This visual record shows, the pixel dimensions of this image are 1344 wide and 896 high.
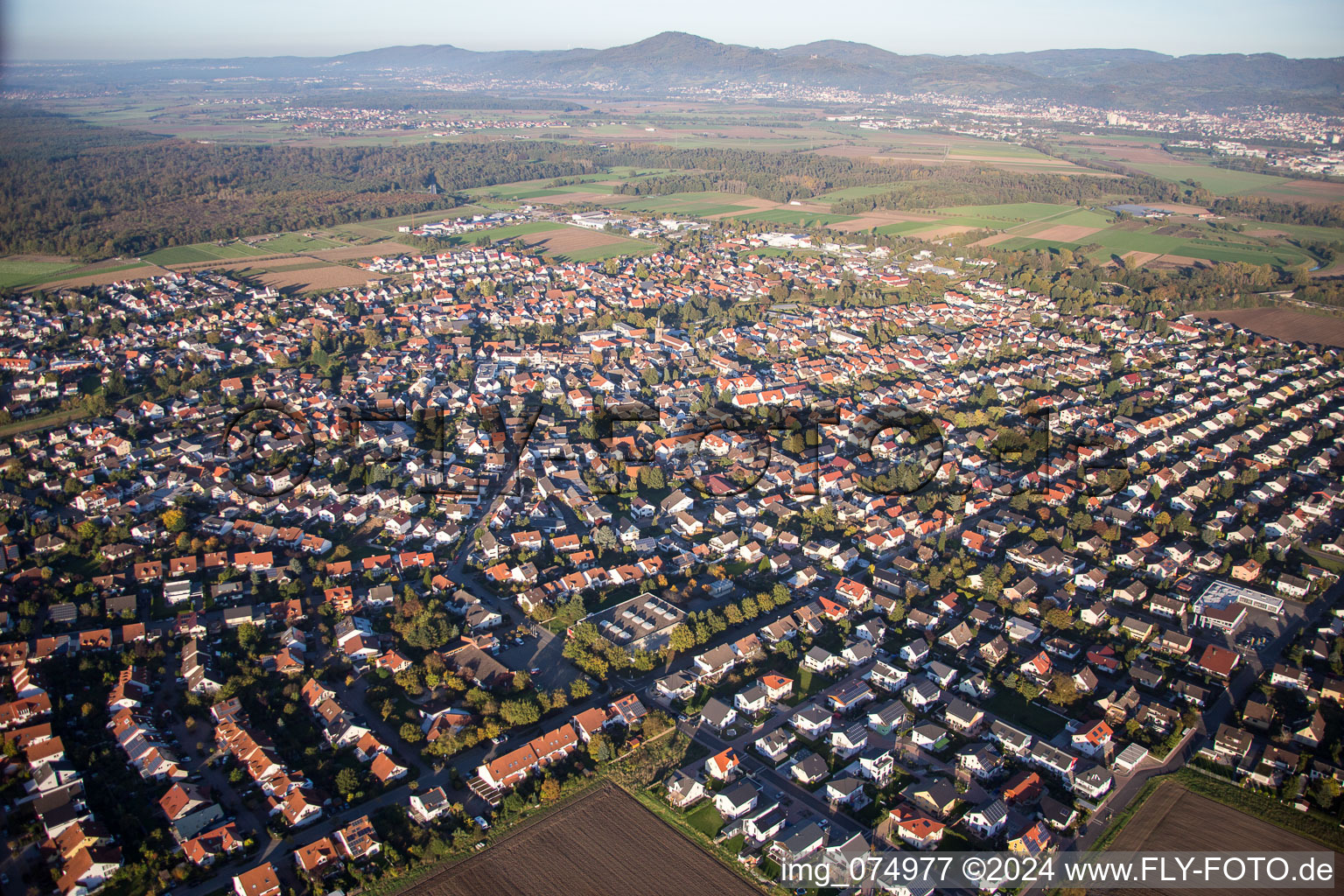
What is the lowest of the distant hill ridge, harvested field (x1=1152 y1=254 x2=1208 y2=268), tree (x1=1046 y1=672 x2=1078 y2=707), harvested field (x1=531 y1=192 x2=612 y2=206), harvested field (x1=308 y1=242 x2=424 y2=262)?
tree (x1=1046 y1=672 x2=1078 y2=707)

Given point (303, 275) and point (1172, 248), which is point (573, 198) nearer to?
point (303, 275)

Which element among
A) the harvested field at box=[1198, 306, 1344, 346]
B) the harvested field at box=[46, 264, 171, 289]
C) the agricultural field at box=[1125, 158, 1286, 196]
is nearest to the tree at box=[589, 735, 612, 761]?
the harvested field at box=[1198, 306, 1344, 346]

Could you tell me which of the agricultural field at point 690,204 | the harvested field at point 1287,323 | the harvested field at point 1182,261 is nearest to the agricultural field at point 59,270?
the agricultural field at point 690,204

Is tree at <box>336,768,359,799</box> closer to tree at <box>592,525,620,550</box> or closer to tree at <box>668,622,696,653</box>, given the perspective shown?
tree at <box>668,622,696,653</box>

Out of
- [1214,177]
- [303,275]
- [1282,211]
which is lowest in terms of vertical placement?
[303,275]

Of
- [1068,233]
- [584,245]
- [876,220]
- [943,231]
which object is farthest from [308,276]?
[1068,233]

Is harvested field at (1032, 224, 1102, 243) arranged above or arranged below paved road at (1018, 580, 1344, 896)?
above
